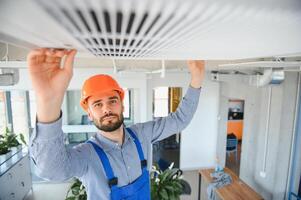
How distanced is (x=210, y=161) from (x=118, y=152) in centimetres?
503

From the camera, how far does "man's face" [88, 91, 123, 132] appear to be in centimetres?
113

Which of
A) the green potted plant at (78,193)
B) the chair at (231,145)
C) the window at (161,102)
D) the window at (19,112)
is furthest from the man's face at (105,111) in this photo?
the window at (161,102)

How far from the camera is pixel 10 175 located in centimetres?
362

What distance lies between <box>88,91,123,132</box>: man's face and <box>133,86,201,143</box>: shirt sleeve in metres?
0.28

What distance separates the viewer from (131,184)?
1.16 m

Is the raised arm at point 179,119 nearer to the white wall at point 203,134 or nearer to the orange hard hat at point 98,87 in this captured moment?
the orange hard hat at point 98,87

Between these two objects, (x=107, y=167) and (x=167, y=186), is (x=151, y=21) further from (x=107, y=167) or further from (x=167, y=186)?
(x=167, y=186)

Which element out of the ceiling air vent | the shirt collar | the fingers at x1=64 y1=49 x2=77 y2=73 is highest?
the ceiling air vent

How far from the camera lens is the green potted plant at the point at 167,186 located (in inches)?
104

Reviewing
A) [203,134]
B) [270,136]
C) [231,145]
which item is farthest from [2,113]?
[231,145]

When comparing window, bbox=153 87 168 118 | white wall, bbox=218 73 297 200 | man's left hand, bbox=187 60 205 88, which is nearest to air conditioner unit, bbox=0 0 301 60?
man's left hand, bbox=187 60 205 88

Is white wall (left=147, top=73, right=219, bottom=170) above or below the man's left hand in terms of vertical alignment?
below

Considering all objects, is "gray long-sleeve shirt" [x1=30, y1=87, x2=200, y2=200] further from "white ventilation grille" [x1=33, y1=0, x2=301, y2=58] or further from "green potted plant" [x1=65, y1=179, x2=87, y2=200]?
"green potted plant" [x1=65, y1=179, x2=87, y2=200]

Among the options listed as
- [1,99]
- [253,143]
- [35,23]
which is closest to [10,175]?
[1,99]
